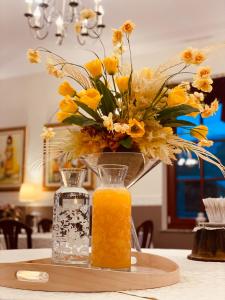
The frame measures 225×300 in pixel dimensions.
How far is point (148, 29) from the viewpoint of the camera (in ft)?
19.0

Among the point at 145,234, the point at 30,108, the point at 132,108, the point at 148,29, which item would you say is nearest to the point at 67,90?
the point at 132,108

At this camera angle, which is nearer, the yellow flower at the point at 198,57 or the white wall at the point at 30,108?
the yellow flower at the point at 198,57

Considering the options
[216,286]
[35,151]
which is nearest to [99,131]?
[216,286]

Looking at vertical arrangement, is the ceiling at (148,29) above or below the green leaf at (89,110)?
above

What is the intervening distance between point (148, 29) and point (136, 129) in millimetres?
4745

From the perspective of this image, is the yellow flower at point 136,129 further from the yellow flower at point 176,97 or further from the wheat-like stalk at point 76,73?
the wheat-like stalk at point 76,73

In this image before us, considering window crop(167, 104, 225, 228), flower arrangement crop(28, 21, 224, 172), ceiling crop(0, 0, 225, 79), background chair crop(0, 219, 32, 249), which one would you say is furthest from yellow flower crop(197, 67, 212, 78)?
window crop(167, 104, 225, 228)

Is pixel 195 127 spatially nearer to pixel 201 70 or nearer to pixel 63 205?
pixel 201 70

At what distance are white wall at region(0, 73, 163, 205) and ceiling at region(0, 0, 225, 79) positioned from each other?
470 millimetres

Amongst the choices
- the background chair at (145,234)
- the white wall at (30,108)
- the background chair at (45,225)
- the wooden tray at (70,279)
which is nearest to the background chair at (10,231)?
the background chair at (145,234)

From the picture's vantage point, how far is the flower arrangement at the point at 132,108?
1294 mm

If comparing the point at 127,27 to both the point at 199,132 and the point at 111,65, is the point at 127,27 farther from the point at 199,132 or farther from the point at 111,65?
the point at 199,132

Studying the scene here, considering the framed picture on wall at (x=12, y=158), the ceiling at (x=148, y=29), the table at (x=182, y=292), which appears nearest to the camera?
the table at (x=182, y=292)

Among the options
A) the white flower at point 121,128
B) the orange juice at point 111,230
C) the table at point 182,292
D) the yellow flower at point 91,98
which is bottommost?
the table at point 182,292
